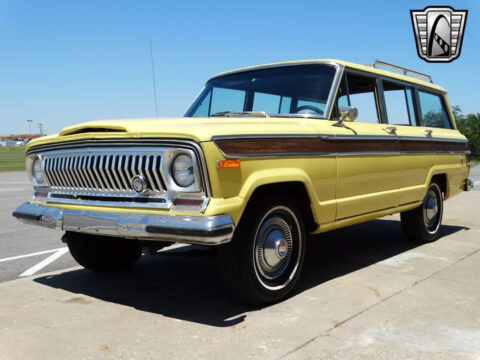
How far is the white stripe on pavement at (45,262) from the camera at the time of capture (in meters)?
4.90

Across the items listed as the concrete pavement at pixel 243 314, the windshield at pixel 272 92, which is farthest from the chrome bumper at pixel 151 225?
the windshield at pixel 272 92

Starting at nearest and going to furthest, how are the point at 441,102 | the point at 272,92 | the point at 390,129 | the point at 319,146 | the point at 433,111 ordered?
the point at 319,146 < the point at 272,92 < the point at 390,129 < the point at 433,111 < the point at 441,102

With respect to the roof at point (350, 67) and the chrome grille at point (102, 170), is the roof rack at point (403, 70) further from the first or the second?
the chrome grille at point (102, 170)

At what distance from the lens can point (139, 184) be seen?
339 centimetres

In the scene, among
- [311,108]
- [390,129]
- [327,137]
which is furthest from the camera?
[390,129]

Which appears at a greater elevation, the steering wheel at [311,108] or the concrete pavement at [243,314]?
the steering wheel at [311,108]

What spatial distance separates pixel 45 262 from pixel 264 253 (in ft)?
9.13

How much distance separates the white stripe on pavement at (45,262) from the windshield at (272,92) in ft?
7.13

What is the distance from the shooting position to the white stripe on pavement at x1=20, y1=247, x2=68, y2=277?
490cm

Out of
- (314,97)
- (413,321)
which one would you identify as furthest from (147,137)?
(413,321)

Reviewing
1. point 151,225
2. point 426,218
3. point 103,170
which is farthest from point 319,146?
point 426,218

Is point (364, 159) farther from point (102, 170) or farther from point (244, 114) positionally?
point (102, 170)

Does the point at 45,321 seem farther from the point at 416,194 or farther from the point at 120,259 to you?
the point at 416,194

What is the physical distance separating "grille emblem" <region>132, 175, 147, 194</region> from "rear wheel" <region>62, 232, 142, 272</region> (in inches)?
45.1
